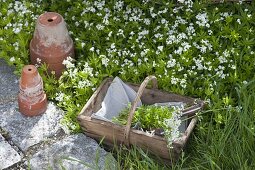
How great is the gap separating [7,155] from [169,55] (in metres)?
1.73

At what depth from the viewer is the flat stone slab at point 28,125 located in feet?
16.4

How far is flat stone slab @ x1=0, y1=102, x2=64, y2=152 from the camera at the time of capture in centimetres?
501

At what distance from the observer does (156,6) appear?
20.1 ft

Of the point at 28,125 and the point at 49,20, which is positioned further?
the point at 49,20

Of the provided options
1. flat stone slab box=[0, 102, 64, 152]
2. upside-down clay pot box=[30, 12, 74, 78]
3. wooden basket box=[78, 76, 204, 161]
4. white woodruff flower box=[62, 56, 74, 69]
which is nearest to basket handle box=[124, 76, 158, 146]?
wooden basket box=[78, 76, 204, 161]

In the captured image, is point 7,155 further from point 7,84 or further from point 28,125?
point 7,84

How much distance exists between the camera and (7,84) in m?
5.50

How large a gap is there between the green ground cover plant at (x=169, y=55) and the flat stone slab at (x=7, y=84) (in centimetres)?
11

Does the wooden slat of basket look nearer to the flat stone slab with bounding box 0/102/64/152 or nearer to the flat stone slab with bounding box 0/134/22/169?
the flat stone slab with bounding box 0/102/64/152

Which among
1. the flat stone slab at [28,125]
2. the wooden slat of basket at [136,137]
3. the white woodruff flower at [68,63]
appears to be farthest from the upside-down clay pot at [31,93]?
the wooden slat of basket at [136,137]

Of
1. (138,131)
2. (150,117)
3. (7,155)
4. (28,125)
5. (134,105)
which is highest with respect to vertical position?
(134,105)

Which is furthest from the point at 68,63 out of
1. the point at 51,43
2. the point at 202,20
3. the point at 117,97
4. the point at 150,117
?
the point at 202,20

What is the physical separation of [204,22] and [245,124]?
1.44 meters

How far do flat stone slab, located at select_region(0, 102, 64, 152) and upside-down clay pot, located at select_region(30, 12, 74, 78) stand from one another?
15.9 inches
